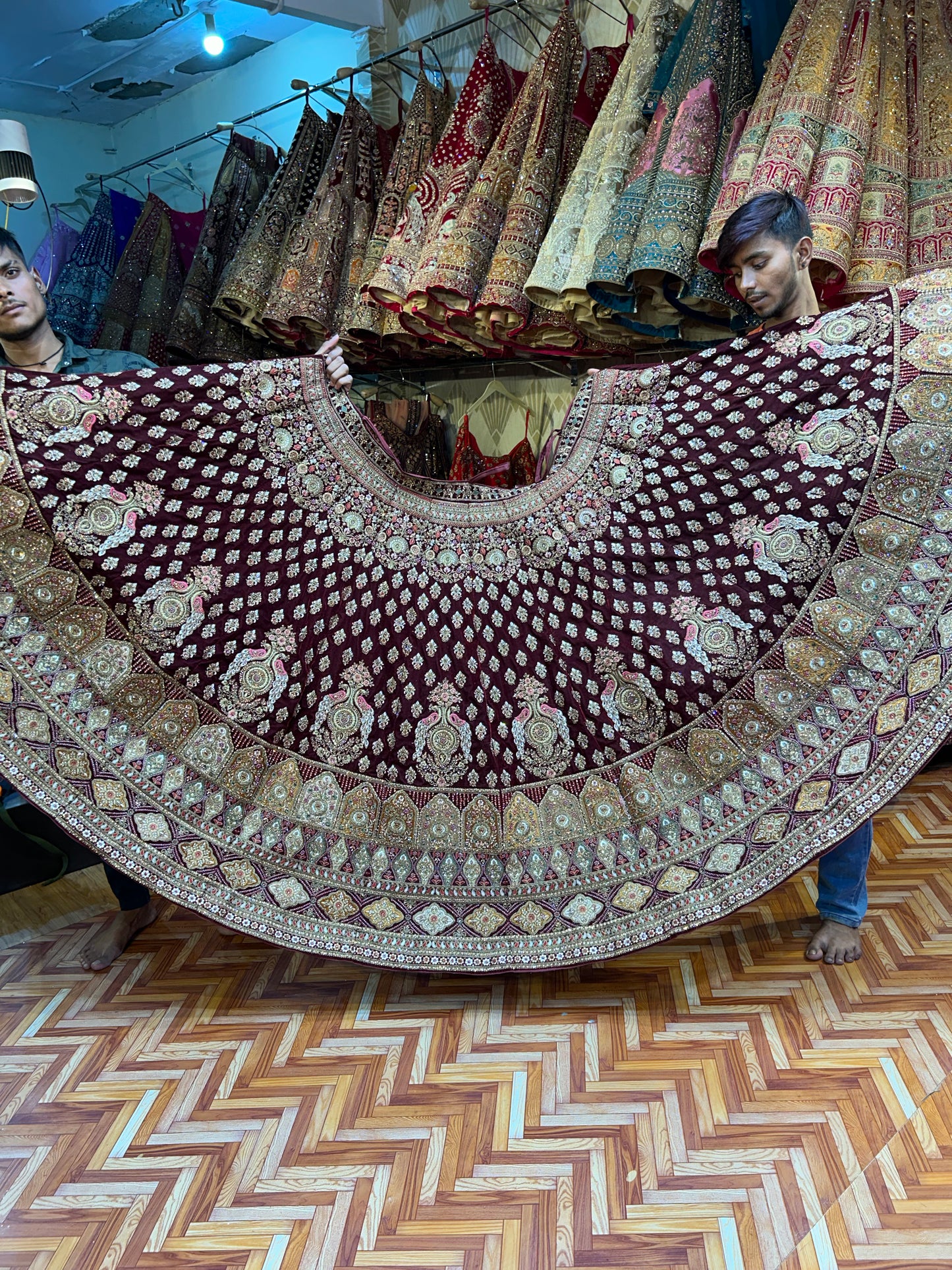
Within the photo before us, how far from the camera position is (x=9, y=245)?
2.19 m

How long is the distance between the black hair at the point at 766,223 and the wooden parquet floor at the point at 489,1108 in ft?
4.74

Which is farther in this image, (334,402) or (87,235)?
(87,235)

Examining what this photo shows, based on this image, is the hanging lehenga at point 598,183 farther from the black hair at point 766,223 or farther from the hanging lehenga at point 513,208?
the black hair at point 766,223

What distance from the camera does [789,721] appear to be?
5.80 ft

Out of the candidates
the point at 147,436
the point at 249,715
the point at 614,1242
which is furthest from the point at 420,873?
the point at 147,436

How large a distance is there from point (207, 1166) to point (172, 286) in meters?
3.32

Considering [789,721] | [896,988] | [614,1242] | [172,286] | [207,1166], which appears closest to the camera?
[614,1242]

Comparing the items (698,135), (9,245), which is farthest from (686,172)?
(9,245)

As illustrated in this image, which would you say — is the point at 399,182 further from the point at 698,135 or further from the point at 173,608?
the point at 173,608

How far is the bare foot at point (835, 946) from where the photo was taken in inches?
78.3

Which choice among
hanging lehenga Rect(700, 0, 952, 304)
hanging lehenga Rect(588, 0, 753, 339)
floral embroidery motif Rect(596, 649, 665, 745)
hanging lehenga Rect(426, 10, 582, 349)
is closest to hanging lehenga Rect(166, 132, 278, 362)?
hanging lehenga Rect(426, 10, 582, 349)

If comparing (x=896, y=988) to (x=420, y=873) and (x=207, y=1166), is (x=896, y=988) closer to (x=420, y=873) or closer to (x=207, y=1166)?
(x=420, y=873)

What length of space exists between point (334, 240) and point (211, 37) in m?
Result: 1.02

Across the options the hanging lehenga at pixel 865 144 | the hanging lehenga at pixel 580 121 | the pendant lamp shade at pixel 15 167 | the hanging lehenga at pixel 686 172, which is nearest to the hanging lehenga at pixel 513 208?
the hanging lehenga at pixel 580 121
